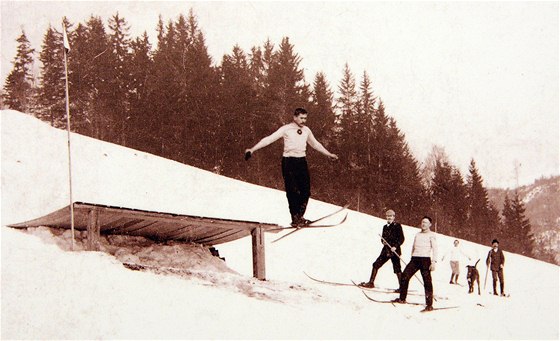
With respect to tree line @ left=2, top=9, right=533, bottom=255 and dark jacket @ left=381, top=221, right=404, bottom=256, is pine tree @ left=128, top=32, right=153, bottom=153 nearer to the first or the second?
tree line @ left=2, top=9, right=533, bottom=255

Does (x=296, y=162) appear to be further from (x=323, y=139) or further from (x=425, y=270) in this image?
(x=323, y=139)

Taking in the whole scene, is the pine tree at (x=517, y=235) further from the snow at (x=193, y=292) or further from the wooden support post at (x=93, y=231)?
the wooden support post at (x=93, y=231)

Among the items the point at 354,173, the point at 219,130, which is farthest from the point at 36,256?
the point at 354,173

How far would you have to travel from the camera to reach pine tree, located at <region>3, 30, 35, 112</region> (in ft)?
166

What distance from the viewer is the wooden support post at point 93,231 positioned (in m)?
8.44

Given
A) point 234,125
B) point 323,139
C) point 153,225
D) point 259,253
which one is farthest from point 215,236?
point 323,139

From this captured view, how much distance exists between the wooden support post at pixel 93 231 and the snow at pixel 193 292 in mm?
302

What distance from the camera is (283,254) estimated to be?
1811 cm

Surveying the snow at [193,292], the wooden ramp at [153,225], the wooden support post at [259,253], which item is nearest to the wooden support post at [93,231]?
the wooden ramp at [153,225]

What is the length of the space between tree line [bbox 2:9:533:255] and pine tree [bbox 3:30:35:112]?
0.10 metres

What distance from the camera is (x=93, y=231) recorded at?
8492 mm

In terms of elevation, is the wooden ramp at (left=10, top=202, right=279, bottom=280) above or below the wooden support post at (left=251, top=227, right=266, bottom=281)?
above

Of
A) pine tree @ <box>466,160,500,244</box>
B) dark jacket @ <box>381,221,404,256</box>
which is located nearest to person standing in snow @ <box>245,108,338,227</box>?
dark jacket @ <box>381,221,404,256</box>

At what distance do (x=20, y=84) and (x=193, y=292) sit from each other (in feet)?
171
